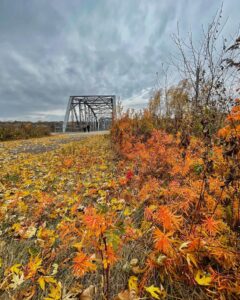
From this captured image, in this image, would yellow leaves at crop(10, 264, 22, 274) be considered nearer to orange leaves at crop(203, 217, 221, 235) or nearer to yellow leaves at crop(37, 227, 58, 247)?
yellow leaves at crop(37, 227, 58, 247)

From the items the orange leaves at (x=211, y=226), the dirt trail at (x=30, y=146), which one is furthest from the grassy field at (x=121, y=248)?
the dirt trail at (x=30, y=146)

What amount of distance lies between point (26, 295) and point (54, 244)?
1.65 ft

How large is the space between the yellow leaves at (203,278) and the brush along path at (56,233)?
1.49ft

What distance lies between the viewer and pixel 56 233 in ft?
5.96

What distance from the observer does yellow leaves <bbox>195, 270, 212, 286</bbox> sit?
1023mm

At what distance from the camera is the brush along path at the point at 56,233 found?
1.15 meters

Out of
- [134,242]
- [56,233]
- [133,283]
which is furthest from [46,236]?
[133,283]

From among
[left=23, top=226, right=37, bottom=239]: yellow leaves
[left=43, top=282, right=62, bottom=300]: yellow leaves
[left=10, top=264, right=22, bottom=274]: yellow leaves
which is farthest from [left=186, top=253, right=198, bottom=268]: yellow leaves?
[left=23, top=226, right=37, bottom=239]: yellow leaves

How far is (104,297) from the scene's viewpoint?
1.10 metres

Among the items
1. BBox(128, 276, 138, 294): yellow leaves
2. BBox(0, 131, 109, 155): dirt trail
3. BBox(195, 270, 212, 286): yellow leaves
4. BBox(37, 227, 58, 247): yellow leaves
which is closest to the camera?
BBox(195, 270, 212, 286): yellow leaves

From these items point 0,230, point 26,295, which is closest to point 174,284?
point 26,295

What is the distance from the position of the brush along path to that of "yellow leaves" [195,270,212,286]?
0.45m

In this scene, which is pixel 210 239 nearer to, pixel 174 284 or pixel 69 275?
pixel 174 284

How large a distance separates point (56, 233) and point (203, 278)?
4.15ft
